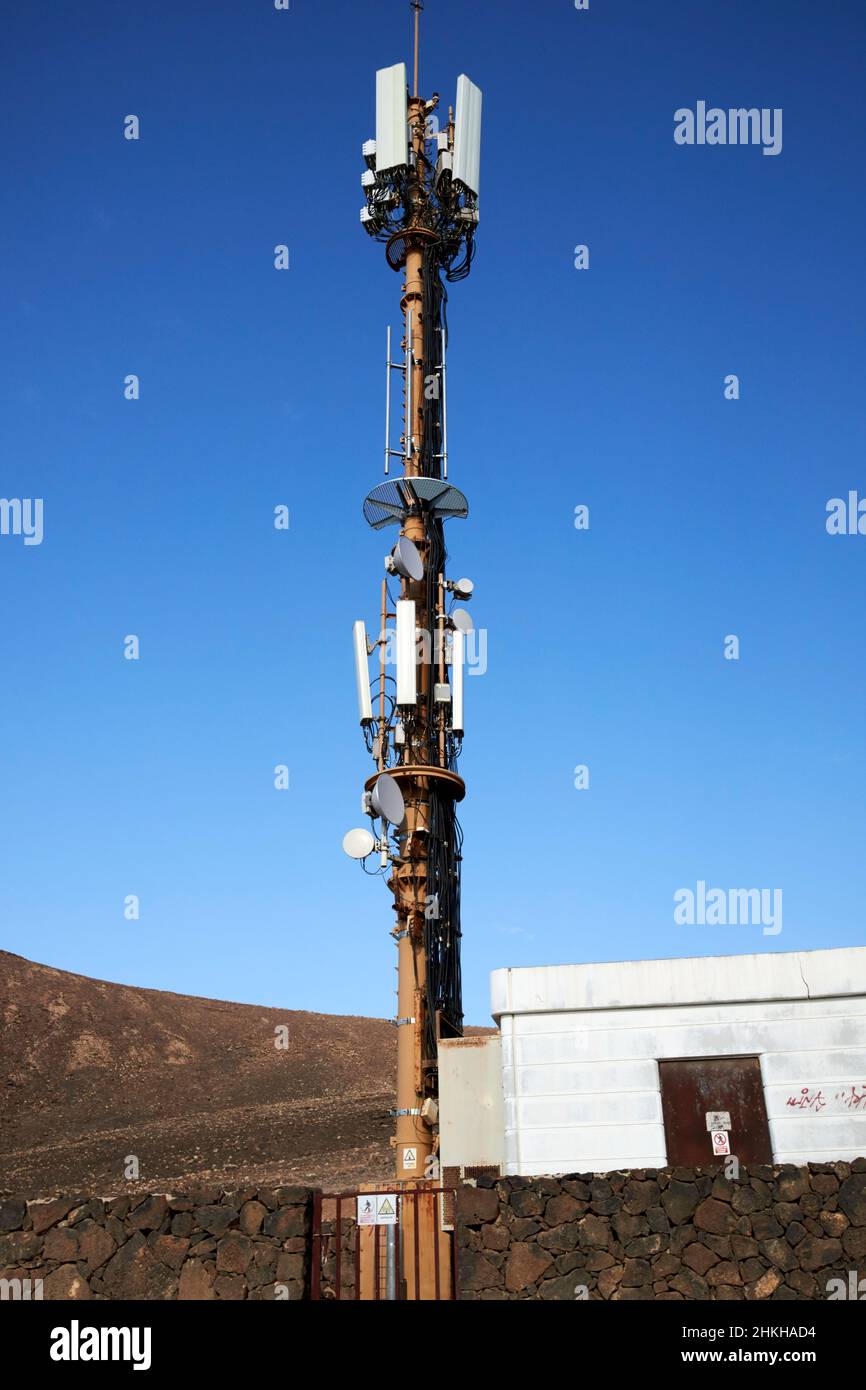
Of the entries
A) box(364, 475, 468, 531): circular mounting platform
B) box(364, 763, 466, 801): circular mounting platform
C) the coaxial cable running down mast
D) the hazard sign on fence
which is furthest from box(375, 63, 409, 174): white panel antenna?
the hazard sign on fence

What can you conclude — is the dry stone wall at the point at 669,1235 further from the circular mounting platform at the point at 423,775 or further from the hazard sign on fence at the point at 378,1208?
the circular mounting platform at the point at 423,775

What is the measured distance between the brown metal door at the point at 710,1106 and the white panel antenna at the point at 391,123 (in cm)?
2205

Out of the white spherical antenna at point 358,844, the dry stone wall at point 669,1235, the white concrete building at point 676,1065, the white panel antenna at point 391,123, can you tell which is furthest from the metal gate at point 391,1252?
the white panel antenna at point 391,123

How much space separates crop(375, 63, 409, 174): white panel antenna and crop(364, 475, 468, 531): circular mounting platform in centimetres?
846

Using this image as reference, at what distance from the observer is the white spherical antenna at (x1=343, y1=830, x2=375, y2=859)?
76.2ft

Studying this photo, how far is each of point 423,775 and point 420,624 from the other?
3.50 meters

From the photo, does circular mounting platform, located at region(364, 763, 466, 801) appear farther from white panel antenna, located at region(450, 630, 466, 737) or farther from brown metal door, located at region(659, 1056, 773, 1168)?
brown metal door, located at region(659, 1056, 773, 1168)

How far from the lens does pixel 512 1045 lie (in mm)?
17969

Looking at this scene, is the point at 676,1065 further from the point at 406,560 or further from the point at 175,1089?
the point at 175,1089

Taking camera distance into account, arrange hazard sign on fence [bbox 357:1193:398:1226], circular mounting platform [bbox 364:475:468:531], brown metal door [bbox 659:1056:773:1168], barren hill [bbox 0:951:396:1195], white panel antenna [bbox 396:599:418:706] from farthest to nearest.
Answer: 1. barren hill [bbox 0:951:396:1195]
2. circular mounting platform [bbox 364:475:468:531]
3. white panel antenna [bbox 396:599:418:706]
4. brown metal door [bbox 659:1056:773:1168]
5. hazard sign on fence [bbox 357:1193:398:1226]

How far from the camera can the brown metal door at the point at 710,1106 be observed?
1705cm

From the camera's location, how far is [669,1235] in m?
13.8
